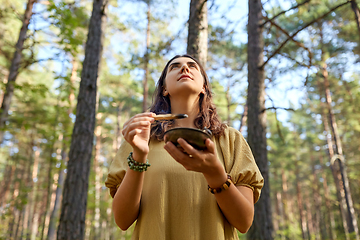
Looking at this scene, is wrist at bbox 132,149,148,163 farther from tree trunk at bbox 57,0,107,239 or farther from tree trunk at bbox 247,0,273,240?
tree trunk at bbox 247,0,273,240

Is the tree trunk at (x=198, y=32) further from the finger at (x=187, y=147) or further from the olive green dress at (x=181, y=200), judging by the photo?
the finger at (x=187, y=147)

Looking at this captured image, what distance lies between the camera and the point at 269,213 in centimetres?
435

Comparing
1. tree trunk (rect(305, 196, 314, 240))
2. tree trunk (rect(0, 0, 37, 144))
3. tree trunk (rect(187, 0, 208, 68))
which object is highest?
tree trunk (rect(0, 0, 37, 144))

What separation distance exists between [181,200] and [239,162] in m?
0.40

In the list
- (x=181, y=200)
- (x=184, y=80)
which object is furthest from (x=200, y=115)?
(x=181, y=200)

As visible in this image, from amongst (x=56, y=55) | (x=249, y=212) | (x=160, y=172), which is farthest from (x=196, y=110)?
(x=56, y=55)

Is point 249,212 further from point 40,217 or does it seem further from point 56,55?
point 40,217

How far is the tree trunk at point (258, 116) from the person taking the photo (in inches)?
167

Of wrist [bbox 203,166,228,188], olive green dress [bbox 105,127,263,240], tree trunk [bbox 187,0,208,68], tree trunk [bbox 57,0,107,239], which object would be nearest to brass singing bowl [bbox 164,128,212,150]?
wrist [bbox 203,166,228,188]

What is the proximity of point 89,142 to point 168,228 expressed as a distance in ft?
11.4

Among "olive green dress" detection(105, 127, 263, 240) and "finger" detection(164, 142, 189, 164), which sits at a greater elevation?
"finger" detection(164, 142, 189, 164)

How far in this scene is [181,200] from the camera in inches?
53.8

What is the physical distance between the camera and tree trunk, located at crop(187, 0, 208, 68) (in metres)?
3.39

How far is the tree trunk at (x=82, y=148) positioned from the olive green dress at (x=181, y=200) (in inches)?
119
